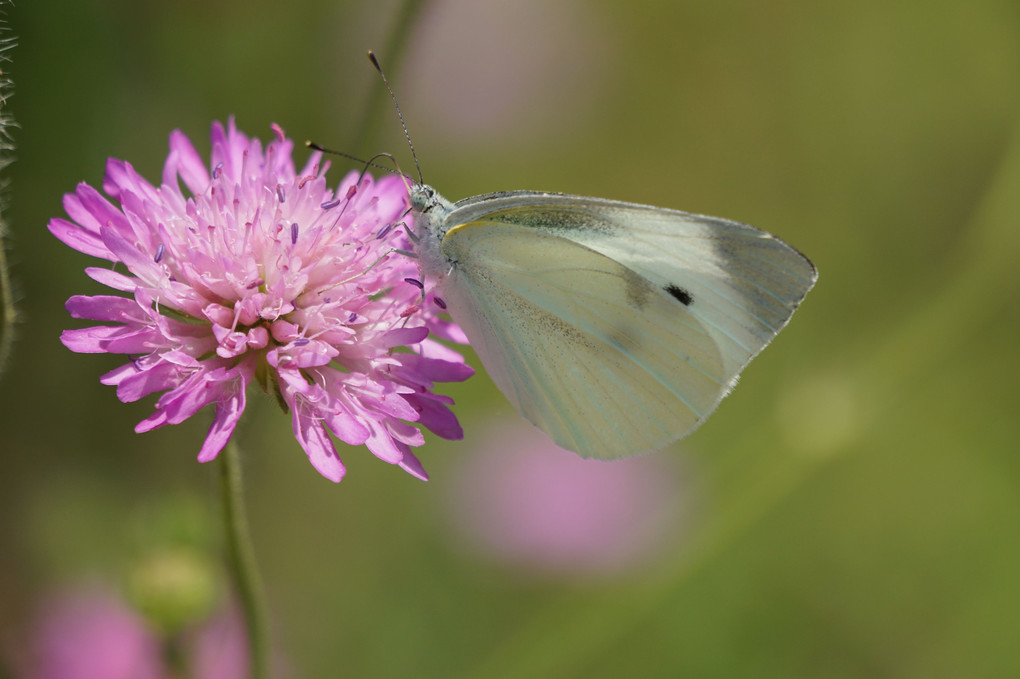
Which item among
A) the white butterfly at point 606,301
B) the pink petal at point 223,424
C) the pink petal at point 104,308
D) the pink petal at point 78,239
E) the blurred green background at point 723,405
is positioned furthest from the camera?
the blurred green background at point 723,405

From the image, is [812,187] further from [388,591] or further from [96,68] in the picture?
[96,68]

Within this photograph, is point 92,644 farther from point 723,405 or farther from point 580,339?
point 723,405

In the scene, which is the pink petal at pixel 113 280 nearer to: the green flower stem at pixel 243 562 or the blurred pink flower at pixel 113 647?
the green flower stem at pixel 243 562

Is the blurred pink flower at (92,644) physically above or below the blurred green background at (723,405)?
below

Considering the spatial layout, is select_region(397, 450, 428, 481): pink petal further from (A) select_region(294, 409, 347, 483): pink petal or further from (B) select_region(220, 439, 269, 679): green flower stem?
(B) select_region(220, 439, 269, 679): green flower stem

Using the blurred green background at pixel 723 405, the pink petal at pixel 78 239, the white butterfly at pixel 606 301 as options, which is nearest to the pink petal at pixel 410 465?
the white butterfly at pixel 606 301

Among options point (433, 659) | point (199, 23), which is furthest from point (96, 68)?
point (433, 659)

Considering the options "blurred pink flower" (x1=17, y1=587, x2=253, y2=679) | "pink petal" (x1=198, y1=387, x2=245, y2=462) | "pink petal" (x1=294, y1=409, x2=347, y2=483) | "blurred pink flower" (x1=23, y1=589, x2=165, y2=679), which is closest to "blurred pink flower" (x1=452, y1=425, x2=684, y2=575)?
"blurred pink flower" (x1=17, y1=587, x2=253, y2=679)
